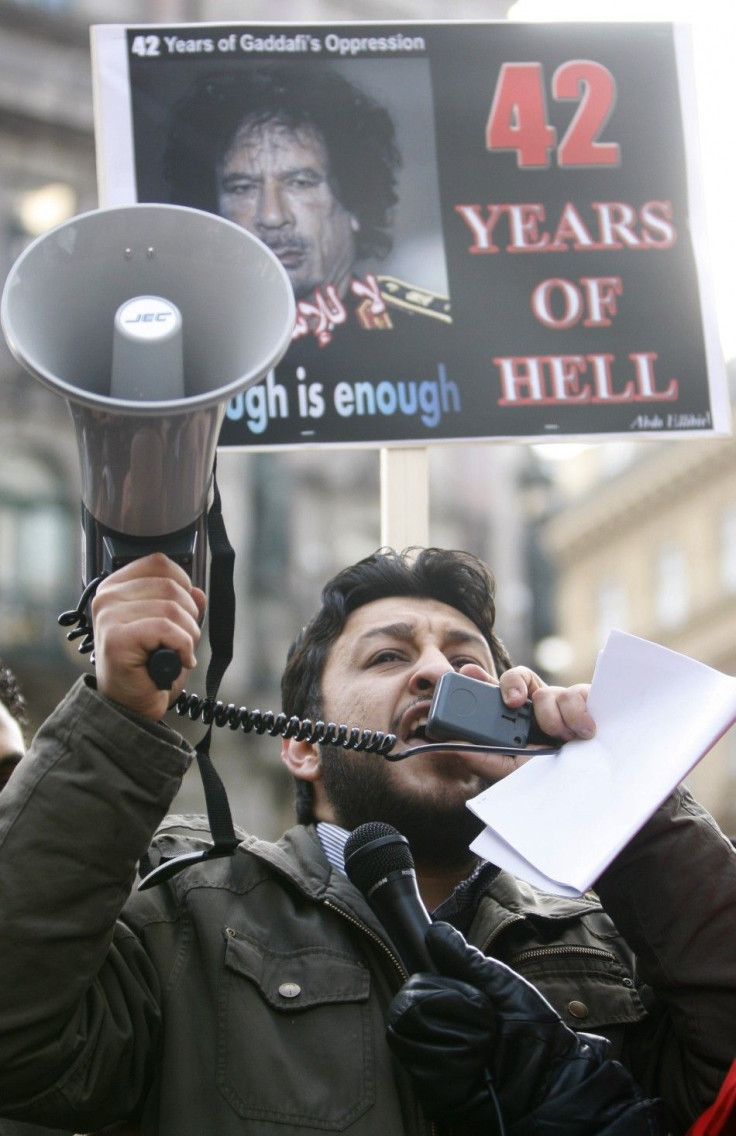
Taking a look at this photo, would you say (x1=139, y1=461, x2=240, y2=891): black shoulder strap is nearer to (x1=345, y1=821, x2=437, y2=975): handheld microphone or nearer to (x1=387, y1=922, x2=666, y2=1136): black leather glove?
(x1=345, y1=821, x2=437, y2=975): handheld microphone

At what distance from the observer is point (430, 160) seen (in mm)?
3646

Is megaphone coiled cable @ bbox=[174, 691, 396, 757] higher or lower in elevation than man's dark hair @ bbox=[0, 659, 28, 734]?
lower

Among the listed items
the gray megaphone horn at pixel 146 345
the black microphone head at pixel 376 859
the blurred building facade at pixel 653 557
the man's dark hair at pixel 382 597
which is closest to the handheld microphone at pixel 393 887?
the black microphone head at pixel 376 859

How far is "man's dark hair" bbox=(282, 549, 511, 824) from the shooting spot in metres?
3.46

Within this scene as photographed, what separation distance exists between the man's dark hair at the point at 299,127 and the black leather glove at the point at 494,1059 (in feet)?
5.48

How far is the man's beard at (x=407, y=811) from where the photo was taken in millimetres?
3086

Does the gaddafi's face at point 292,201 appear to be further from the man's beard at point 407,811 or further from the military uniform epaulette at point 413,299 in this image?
the man's beard at point 407,811

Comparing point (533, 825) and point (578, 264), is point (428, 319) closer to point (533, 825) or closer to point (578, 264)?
point (578, 264)

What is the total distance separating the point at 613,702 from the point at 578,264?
4.05 feet

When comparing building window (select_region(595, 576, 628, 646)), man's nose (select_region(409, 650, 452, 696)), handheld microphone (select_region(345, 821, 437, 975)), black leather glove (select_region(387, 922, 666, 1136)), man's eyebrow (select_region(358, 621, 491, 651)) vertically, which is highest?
building window (select_region(595, 576, 628, 646))

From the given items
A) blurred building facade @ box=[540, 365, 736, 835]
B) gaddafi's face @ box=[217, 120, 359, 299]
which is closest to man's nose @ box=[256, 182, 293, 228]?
gaddafi's face @ box=[217, 120, 359, 299]

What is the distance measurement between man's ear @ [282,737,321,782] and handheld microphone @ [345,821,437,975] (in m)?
0.73

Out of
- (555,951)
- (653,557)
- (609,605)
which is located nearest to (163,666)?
(555,951)

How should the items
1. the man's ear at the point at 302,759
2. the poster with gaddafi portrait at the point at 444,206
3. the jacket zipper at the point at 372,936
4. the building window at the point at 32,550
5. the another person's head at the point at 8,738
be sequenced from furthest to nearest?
1. the building window at the point at 32,550
2. the poster with gaddafi portrait at the point at 444,206
3. the man's ear at the point at 302,759
4. the another person's head at the point at 8,738
5. the jacket zipper at the point at 372,936
